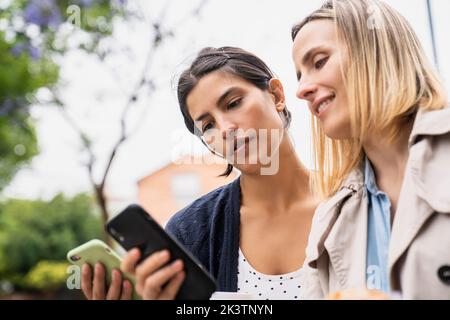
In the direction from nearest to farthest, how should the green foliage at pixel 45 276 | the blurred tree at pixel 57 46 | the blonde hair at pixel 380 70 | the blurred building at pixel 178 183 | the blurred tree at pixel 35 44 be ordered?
the blonde hair at pixel 380 70 < the blurred building at pixel 178 183 < the blurred tree at pixel 57 46 < the blurred tree at pixel 35 44 < the green foliage at pixel 45 276

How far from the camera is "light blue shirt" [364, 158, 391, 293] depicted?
779 mm

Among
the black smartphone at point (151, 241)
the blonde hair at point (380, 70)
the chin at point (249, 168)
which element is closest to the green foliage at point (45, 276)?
the chin at point (249, 168)

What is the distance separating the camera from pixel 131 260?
0.70 metres

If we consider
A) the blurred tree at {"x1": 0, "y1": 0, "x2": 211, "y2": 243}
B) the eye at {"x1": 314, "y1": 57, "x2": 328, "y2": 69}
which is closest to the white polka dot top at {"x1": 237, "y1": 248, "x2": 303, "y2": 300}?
the eye at {"x1": 314, "y1": 57, "x2": 328, "y2": 69}

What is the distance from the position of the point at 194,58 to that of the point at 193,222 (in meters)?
0.36

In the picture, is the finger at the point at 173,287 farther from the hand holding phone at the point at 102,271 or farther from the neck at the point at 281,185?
the neck at the point at 281,185

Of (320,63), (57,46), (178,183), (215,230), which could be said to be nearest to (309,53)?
(320,63)

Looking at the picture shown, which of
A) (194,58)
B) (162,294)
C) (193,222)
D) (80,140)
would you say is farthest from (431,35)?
(80,140)

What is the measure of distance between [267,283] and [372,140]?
1.12ft

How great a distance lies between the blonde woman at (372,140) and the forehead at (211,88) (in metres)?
0.19

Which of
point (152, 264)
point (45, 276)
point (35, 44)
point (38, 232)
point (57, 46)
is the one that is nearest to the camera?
point (152, 264)

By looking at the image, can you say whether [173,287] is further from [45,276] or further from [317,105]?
[45,276]

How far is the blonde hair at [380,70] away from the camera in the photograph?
80cm
